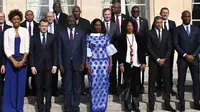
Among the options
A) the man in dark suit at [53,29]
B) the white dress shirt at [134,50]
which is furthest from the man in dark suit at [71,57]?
the white dress shirt at [134,50]

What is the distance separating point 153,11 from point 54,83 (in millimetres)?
5474

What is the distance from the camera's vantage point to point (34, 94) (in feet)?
27.1

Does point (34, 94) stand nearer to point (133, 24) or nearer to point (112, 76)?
point (112, 76)

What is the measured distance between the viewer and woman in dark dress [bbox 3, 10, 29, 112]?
707cm

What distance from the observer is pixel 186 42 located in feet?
25.4

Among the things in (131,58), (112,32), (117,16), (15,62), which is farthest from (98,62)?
(117,16)

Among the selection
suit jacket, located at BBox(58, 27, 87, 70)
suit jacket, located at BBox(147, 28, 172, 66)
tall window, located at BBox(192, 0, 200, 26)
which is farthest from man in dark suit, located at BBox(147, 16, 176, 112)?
tall window, located at BBox(192, 0, 200, 26)

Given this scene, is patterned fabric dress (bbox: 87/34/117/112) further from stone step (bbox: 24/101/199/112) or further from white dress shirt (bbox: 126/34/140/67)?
stone step (bbox: 24/101/199/112)

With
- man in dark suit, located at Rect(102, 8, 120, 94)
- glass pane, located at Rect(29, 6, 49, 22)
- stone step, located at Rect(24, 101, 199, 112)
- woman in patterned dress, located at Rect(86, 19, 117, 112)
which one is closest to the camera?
woman in patterned dress, located at Rect(86, 19, 117, 112)

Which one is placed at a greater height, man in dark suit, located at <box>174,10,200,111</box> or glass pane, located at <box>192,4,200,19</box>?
glass pane, located at <box>192,4,200,19</box>

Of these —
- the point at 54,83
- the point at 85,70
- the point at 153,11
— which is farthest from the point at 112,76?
the point at 153,11

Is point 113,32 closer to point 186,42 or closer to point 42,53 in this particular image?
point 186,42

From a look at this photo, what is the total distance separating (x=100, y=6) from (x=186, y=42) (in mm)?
5118

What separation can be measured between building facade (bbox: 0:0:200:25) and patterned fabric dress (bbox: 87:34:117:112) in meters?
4.87
